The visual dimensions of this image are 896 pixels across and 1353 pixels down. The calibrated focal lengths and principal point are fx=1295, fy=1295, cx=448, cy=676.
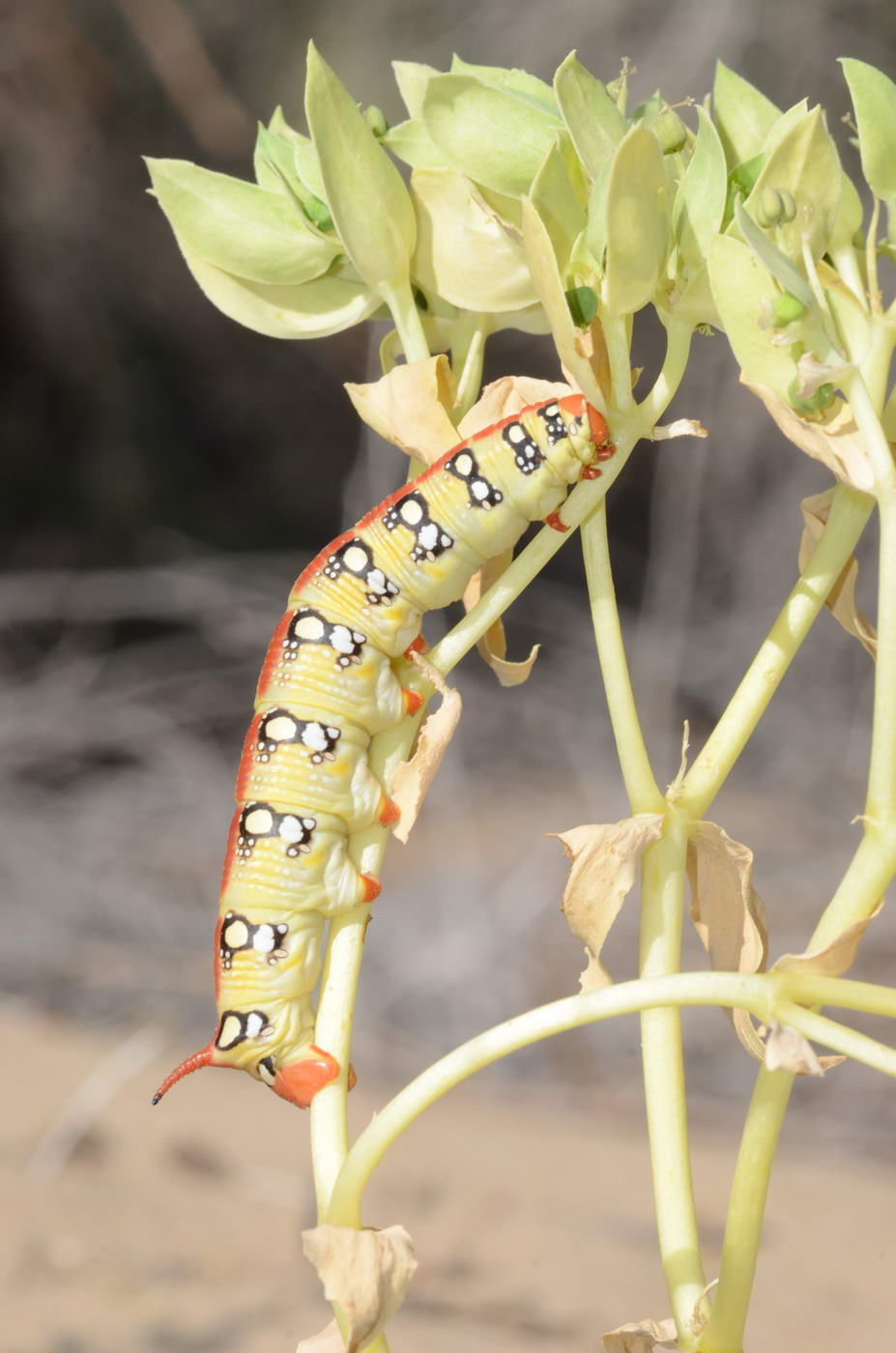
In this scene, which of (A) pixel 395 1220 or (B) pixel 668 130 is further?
(A) pixel 395 1220

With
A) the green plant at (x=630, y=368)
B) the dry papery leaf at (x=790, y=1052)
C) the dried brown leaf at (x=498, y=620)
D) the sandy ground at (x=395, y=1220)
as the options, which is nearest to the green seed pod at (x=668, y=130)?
the green plant at (x=630, y=368)

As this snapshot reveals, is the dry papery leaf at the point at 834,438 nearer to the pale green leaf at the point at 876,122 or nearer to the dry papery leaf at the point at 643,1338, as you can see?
the pale green leaf at the point at 876,122

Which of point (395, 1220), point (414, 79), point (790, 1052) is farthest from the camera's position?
point (395, 1220)

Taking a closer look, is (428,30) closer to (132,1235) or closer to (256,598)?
(256,598)

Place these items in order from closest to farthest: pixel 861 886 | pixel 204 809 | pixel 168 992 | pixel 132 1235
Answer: pixel 861 886 < pixel 132 1235 < pixel 168 992 < pixel 204 809

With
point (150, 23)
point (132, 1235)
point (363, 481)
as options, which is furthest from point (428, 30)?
point (132, 1235)


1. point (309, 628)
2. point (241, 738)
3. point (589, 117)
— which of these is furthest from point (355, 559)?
point (241, 738)

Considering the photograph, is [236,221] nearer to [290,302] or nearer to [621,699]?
[290,302]
